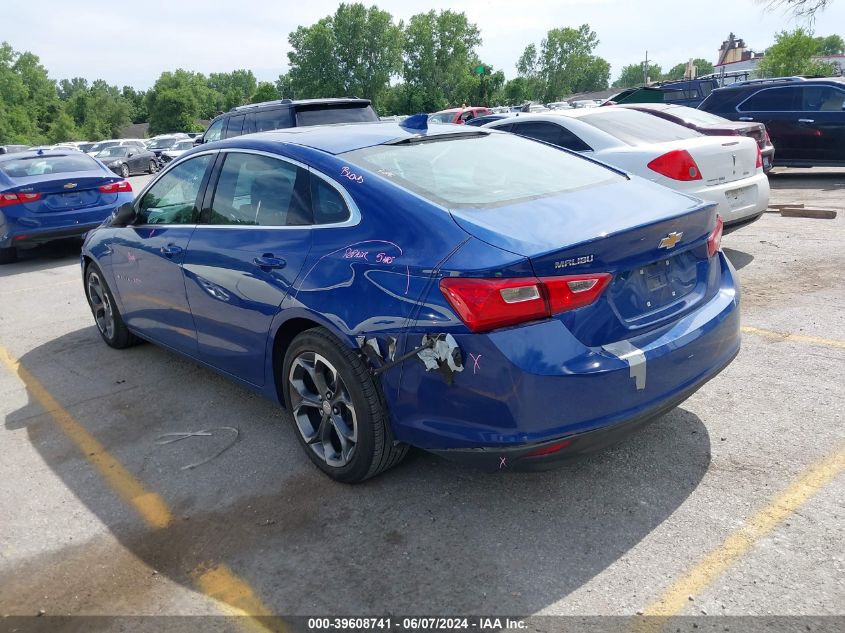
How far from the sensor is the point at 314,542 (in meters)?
3.00

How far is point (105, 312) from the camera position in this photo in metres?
5.77

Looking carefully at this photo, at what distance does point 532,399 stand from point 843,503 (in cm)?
148

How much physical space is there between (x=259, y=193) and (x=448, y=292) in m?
1.59

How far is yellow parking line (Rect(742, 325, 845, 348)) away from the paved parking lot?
0.04m

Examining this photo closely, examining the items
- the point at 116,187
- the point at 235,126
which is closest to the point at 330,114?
the point at 235,126

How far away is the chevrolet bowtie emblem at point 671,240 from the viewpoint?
119 inches

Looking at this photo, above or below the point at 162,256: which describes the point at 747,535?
below

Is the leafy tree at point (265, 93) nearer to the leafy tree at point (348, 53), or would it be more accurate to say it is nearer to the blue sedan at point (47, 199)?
the leafy tree at point (348, 53)

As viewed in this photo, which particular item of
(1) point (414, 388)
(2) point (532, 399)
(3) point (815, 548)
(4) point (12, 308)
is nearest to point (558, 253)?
(2) point (532, 399)

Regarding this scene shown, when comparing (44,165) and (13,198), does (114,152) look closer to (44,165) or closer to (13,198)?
(44,165)

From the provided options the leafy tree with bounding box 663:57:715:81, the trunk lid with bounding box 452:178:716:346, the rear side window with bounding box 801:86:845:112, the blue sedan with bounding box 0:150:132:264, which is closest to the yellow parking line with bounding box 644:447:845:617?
the trunk lid with bounding box 452:178:716:346

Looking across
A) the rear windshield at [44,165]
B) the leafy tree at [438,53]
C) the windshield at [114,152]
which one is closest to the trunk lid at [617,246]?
the rear windshield at [44,165]

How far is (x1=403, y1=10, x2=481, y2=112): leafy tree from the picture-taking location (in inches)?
4540

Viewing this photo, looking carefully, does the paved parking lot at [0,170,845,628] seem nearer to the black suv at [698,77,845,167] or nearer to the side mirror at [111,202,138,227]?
the side mirror at [111,202,138,227]
